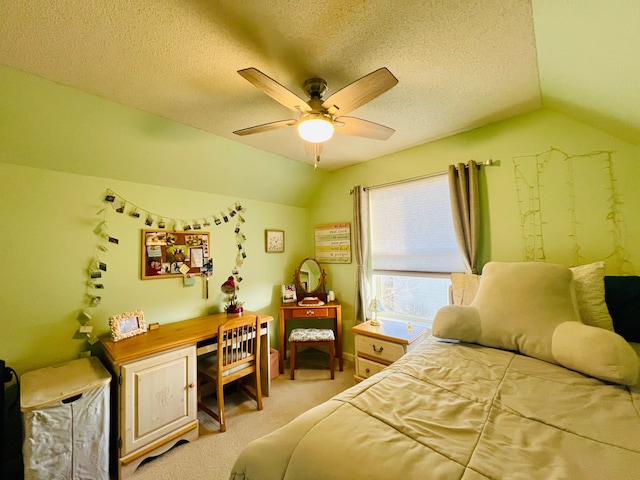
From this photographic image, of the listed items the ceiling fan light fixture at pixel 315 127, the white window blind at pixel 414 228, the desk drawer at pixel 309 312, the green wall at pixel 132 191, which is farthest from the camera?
the desk drawer at pixel 309 312

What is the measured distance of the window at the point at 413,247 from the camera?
239 centimetres

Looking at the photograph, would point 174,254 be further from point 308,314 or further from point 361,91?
point 361,91

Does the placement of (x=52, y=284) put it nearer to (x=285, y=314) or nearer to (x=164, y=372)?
(x=164, y=372)

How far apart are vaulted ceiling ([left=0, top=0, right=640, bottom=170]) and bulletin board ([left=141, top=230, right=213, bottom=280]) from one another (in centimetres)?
111

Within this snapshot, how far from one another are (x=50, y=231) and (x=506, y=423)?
287 cm

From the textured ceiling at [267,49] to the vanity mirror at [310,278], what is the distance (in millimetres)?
1969

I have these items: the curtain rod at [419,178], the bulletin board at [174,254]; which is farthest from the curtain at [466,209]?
the bulletin board at [174,254]

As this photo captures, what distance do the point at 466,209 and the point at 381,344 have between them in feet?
4.69

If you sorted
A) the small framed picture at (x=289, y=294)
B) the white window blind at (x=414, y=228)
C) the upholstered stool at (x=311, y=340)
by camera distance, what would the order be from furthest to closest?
the small framed picture at (x=289, y=294) < the upholstered stool at (x=311, y=340) < the white window blind at (x=414, y=228)

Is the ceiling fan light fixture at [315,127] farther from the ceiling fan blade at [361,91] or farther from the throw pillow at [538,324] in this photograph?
the throw pillow at [538,324]

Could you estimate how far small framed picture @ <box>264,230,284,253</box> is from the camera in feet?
10.2

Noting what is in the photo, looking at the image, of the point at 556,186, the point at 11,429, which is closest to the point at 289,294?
the point at 11,429

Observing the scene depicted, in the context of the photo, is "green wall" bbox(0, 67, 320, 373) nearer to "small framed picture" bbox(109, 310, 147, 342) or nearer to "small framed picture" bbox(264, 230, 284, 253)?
"small framed picture" bbox(109, 310, 147, 342)

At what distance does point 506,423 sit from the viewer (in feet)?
2.71
